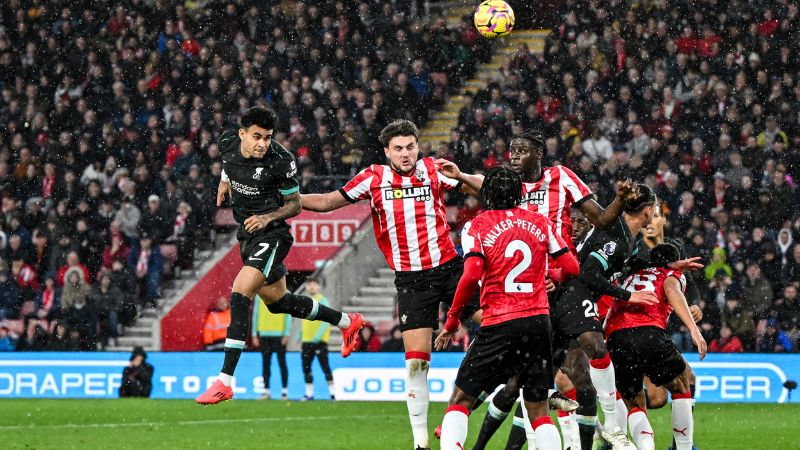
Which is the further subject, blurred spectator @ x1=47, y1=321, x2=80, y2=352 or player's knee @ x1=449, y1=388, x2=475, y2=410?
blurred spectator @ x1=47, y1=321, x2=80, y2=352

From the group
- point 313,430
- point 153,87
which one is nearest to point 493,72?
point 153,87

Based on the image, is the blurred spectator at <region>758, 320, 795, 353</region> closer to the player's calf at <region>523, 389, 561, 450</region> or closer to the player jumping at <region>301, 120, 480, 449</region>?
the player jumping at <region>301, 120, 480, 449</region>

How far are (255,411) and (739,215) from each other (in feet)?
24.8

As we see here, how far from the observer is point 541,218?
8.05m

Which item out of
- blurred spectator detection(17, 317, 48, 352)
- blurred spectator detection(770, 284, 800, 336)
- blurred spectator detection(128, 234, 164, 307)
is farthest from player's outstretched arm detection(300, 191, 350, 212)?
blurred spectator detection(128, 234, 164, 307)

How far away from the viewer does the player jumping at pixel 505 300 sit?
788cm

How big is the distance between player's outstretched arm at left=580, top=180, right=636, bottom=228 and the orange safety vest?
11.6 meters

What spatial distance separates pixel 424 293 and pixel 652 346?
167cm

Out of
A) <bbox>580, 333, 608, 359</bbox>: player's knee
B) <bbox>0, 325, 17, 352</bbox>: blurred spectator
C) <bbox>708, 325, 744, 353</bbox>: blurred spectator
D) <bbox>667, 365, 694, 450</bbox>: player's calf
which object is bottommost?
<bbox>667, 365, 694, 450</bbox>: player's calf

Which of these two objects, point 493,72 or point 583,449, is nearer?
point 583,449

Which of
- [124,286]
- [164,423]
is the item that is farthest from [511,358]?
[124,286]

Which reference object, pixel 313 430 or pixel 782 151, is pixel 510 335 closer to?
pixel 313 430

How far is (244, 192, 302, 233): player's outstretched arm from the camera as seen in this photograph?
9.58 m

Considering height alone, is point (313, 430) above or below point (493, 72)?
below
